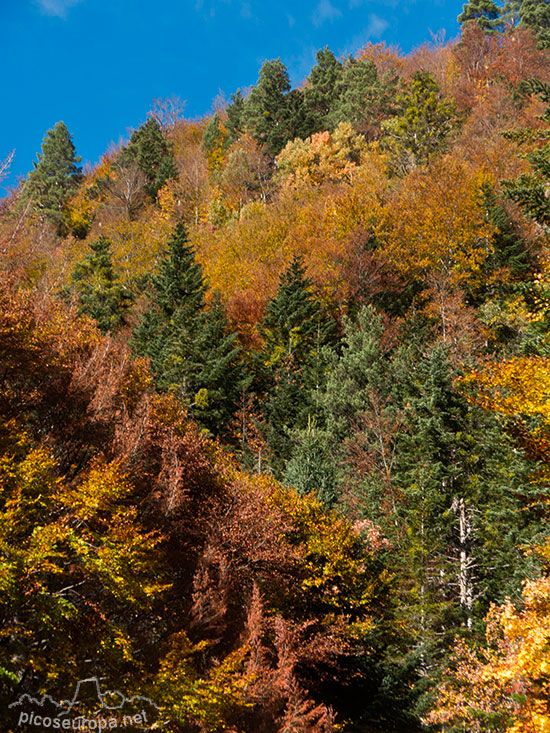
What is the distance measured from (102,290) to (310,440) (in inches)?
934

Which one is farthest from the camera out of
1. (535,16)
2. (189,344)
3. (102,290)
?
(535,16)

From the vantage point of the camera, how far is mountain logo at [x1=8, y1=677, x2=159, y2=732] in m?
9.41

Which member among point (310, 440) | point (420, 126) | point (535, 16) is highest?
point (535, 16)

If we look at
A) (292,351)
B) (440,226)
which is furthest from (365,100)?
(292,351)

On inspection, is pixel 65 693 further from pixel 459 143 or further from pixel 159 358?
pixel 459 143

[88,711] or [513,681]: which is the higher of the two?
[513,681]

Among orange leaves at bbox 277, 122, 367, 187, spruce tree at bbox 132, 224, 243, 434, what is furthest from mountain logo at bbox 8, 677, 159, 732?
orange leaves at bbox 277, 122, 367, 187

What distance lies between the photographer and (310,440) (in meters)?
22.8

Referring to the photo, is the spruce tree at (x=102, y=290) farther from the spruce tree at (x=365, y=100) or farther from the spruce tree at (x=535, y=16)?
the spruce tree at (x=535, y=16)

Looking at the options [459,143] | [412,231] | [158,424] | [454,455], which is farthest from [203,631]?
[459,143]

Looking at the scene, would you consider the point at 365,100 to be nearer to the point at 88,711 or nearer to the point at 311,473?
the point at 311,473

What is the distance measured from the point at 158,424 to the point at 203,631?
563 centimetres

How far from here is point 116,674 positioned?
432 inches

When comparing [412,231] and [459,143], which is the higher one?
[459,143]
